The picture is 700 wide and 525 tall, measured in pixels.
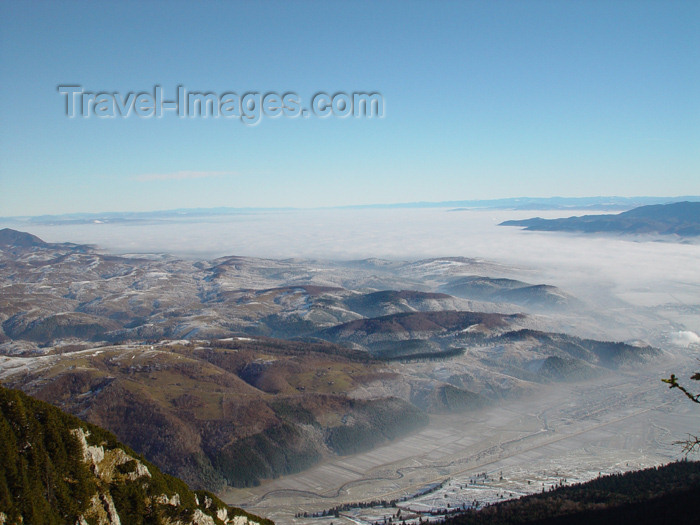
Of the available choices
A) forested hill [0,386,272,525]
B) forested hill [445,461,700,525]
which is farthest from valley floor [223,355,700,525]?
forested hill [0,386,272,525]

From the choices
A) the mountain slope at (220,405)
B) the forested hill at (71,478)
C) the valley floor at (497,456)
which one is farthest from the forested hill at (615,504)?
the mountain slope at (220,405)

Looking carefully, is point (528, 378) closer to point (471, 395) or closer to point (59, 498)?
point (471, 395)

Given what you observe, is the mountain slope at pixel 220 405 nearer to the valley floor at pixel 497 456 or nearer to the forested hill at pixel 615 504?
the valley floor at pixel 497 456

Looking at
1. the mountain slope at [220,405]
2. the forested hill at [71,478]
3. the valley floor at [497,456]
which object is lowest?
the valley floor at [497,456]

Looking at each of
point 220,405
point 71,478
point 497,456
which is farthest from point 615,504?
point 220,405

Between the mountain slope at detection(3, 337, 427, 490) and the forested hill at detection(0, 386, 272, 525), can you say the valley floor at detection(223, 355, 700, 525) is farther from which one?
the forested hill at detection(0, 386, 272, 525)

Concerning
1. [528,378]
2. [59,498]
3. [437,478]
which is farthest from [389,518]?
[528,378]
